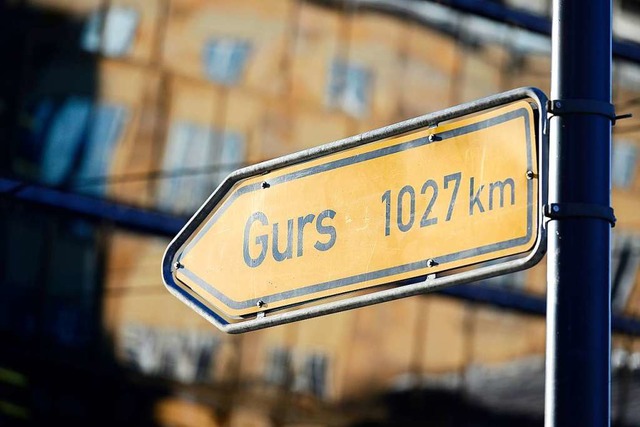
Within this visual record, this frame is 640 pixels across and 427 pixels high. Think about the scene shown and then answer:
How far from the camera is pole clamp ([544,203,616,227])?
2.46 meters

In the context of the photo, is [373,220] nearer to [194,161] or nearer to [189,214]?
[189,214]

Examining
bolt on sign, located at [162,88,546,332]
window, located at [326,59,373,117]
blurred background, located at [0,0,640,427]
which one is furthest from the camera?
window, located at [326,59,373,117]

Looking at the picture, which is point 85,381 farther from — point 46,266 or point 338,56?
point 338,56

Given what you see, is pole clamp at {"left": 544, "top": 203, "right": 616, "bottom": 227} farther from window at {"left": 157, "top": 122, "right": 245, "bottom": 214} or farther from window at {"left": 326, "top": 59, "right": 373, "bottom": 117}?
window at {"left": 326, "top": 59, "right": 373, "bottom": 117}

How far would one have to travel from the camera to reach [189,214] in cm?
1135

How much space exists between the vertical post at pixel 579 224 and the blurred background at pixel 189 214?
892 centimetres

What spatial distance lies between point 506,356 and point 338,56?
3.47 metres

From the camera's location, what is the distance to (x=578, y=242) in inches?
96.7

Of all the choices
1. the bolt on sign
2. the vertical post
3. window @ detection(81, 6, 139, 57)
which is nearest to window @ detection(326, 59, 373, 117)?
window @ detection(81, 6, 139, 57)

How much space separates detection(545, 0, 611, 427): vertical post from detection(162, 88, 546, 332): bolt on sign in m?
0.07

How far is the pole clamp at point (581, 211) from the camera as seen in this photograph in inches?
97.0

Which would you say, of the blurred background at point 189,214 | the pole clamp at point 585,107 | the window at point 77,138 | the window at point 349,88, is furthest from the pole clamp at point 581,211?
the window at point 349,88

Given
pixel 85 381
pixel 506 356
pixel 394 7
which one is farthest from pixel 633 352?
pixel 85 381

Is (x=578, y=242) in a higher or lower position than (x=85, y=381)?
lower
